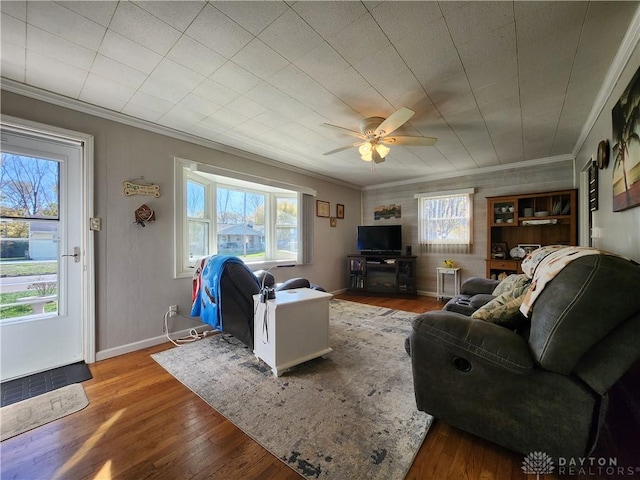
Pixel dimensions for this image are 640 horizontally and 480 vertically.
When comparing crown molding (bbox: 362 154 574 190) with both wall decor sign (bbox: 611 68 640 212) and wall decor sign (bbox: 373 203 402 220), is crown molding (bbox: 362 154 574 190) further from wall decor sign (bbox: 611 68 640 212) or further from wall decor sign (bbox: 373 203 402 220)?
wall decor sign (bbox: 611 68 640 212)

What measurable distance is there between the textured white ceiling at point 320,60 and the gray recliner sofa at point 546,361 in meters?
1.43

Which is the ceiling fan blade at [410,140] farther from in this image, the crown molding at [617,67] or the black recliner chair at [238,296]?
the black recliner chair at [238,296]

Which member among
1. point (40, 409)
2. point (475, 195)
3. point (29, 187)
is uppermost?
point (475, 195)

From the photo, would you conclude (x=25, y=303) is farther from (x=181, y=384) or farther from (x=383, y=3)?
(x=383, y=3)

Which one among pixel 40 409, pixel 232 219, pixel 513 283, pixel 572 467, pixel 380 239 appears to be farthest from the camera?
pixel 380 239

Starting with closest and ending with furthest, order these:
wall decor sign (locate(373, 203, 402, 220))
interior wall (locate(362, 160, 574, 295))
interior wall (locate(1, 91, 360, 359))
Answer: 1. interior wall (locate(1, 91, 360, 359))
2. interior wall (locate(362, 160, 574, 295))
3. wall decor sign (locate(373, 203, 402, 220))

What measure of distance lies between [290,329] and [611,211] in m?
2.72

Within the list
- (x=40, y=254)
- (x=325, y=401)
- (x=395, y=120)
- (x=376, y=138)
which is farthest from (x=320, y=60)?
(x=40, y=254)

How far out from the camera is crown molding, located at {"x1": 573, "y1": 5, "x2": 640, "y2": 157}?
1.50 meters

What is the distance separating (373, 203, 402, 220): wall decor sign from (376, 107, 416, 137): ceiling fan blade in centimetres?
326

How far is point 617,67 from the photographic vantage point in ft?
5.90

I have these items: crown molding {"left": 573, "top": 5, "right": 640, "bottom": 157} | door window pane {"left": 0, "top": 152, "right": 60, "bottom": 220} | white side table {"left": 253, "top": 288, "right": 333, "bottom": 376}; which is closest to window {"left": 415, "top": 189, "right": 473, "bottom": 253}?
crown molding {"left": 573, "top": 5, "right": 640, "bottom": 157}

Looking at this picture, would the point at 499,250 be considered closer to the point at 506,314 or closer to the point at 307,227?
the point at 307,227

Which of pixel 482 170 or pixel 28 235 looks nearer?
pixel 28 235
